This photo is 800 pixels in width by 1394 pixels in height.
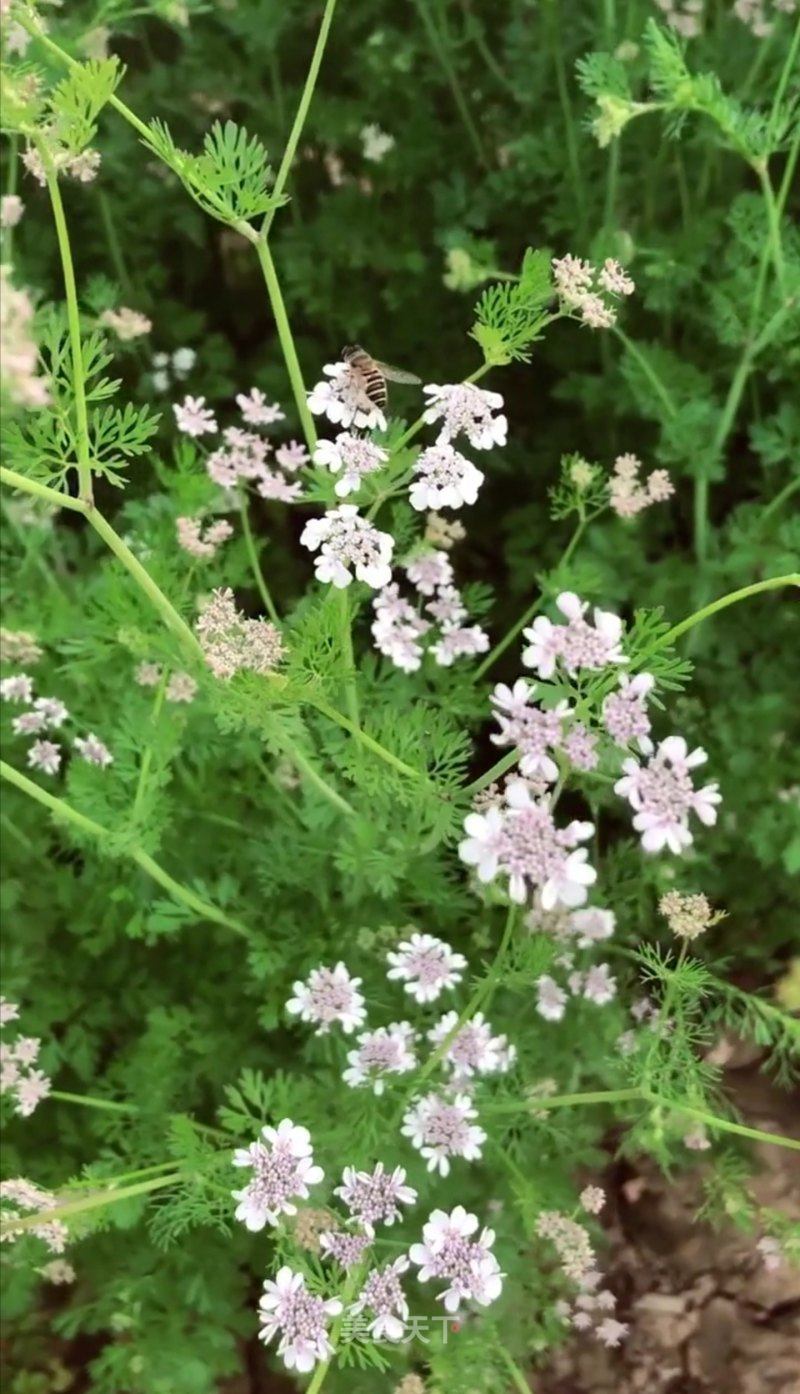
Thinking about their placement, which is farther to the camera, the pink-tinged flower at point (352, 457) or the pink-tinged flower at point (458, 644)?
the pink-tinged flower at point (458, 644)

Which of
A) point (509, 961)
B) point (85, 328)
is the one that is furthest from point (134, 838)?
point (85, 328)

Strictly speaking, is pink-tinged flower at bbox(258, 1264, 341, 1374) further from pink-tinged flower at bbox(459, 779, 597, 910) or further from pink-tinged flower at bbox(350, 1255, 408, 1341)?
pink-tinged flower at bbox(459, 779, 597, 910)

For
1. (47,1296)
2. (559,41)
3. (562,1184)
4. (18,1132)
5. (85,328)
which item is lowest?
(47,1296)

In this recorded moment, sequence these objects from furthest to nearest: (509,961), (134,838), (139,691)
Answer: (139,691), (134,838), (509,961)

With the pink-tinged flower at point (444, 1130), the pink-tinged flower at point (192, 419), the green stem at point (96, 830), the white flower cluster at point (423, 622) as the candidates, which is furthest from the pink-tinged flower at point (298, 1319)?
the pink-tinged flower at point (192, 419)

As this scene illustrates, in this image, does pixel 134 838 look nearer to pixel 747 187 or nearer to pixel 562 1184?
pixel 562 1184

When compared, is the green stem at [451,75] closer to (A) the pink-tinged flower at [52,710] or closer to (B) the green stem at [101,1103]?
(A) the pink-tinged flower at [52,710]
